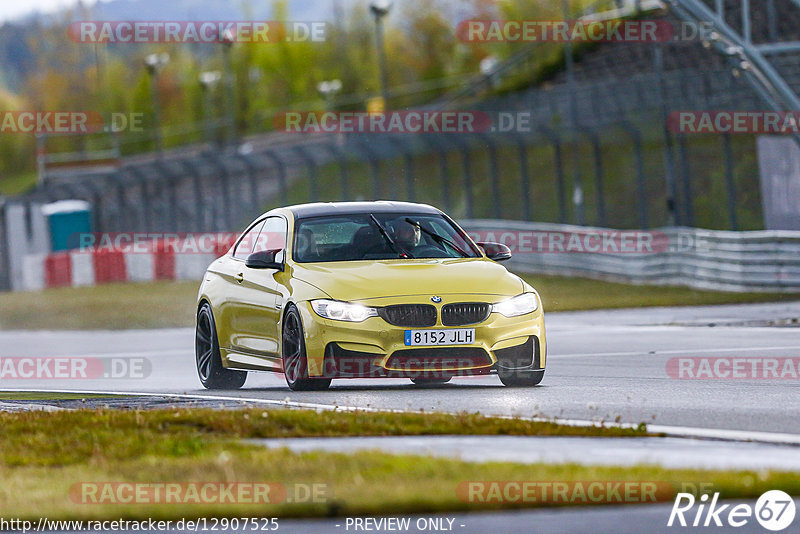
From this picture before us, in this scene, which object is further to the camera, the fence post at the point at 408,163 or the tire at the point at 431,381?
the fence post at the point at 408,163

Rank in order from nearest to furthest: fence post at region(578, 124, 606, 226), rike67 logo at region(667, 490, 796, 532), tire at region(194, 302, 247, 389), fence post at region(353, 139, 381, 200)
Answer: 1. rike67 logo at region(667, 490, 796, 532)
2. tire at region(194, 302, 247, 389)
3. fence post at region(578, 124, 606, 226)
4. fence post at region(353, 139, 381, 200)

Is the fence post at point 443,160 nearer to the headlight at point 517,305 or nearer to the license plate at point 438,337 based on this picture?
the headlight at point 517,305

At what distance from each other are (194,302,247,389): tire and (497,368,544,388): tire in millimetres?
2581

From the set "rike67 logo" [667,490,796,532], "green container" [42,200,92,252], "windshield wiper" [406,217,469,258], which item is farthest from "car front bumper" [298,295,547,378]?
"green container" [42,200,92,252]

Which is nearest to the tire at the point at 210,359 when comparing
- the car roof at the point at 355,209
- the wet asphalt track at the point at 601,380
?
the wet asphalt track at the point at 601,380

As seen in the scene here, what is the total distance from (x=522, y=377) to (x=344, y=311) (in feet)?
5.25

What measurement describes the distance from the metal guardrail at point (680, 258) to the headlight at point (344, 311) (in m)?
16.2

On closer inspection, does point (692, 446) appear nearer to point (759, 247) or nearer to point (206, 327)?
point (206, 327)

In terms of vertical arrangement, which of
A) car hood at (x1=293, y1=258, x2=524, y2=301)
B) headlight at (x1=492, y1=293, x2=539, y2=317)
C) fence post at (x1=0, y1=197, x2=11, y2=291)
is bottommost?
fence post at (x1=0, y1=197, x2=11, y2=291)

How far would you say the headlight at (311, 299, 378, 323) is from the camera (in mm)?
11477

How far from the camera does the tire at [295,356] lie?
11.8 metres

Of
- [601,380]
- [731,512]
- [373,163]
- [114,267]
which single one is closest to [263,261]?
[601,380]

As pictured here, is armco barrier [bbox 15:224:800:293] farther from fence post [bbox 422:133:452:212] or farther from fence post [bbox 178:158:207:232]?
fence post [bbox 178:158:207:232]

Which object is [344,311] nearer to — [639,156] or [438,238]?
[438,238]
